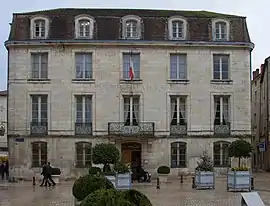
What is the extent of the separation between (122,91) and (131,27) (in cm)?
434

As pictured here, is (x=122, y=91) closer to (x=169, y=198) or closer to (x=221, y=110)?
(x=221, y=110)

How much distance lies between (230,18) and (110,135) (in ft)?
37.8

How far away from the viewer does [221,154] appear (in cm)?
4088

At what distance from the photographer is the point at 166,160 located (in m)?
40.2

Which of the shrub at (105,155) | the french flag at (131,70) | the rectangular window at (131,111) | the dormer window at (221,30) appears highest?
the dormer window at (221,30)

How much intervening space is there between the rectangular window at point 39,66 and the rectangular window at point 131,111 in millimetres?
5674

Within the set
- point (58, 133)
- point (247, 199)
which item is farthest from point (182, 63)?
point (247, 199)

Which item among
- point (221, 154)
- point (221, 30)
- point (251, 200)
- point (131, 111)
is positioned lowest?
point (221, 154)

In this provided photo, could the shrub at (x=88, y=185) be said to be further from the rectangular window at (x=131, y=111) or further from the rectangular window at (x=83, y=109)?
the rectangular window at (x=131, y=111)

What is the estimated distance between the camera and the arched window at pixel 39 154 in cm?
4003

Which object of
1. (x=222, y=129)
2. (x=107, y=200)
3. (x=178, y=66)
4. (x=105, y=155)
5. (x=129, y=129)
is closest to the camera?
(x=107, y=200)

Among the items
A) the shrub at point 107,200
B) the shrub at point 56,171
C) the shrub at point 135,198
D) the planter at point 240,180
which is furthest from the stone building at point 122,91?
the shrub at point 107,200

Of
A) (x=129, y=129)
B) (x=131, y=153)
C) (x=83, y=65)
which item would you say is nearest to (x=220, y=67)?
(x=129, y=129)

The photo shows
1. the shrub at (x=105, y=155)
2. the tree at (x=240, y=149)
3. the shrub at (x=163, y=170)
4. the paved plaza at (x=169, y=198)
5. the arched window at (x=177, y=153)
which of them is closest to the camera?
the paved plaza at (x=169, y=198)
